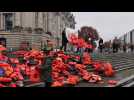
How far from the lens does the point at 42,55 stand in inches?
382

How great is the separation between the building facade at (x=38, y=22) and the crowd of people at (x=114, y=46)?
86cm

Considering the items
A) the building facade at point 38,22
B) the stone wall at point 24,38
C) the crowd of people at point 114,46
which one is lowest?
the crowd of people at point 114,46

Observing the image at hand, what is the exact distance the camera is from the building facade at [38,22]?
9.66m

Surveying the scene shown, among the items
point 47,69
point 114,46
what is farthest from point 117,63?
point 47,69

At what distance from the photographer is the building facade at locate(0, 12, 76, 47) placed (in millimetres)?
9661

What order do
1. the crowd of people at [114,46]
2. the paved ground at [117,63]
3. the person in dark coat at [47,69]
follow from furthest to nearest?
the crowd of people at [114,46] < the paved ground at [117,63] < the person in dark coat at [47,69]

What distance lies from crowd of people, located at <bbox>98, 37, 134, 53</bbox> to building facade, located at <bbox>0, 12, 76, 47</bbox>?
0.86 meters

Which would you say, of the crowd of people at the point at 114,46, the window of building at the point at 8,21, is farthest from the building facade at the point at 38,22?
the crowd of people at the point at 114,46

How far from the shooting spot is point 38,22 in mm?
10820

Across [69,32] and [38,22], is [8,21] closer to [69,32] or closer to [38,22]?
[38,22]

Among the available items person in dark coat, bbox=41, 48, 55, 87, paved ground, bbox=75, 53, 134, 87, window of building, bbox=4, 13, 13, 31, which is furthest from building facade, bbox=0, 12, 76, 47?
paved ground, bbox=75, 53, 134, 87

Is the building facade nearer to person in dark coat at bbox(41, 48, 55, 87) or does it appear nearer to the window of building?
the window of building

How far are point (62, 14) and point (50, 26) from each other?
1198 millimetres

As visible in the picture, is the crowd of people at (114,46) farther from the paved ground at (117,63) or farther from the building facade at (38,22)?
the building facade at (38,22)
